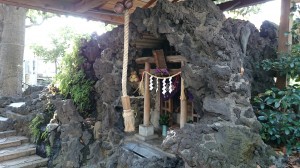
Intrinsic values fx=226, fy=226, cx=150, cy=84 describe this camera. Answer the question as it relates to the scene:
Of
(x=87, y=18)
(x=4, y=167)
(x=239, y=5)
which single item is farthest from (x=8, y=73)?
(x=239, y=5)

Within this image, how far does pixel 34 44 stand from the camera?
16.4m

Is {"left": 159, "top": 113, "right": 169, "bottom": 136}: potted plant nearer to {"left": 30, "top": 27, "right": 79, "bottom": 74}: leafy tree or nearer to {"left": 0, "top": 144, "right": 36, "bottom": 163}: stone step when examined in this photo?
{"left": 0, "top": 144, "right": 36, "bottom": 163}: stone step

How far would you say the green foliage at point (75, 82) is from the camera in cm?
588

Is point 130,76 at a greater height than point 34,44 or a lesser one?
lesser

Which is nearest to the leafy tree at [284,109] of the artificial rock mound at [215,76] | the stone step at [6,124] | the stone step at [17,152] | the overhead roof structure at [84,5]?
the artificial rock mound at [215,76]

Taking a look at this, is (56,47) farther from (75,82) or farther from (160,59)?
(160,59)

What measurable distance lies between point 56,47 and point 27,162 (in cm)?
1164

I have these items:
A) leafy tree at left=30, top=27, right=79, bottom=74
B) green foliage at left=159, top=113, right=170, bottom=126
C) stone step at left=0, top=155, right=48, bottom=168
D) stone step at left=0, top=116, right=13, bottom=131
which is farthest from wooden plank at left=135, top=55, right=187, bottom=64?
leafy tree at left=30, top=27, right=79, bottom=74

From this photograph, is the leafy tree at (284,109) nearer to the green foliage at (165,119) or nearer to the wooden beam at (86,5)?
the green foliage at (165,119)

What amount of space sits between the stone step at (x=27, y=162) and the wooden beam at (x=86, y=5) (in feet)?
12.3

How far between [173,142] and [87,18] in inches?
129

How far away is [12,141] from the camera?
6.02 meters

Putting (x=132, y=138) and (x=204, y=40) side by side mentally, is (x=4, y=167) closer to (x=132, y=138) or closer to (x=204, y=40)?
(x=132, y=138)

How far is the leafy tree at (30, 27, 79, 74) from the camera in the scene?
607 inches
